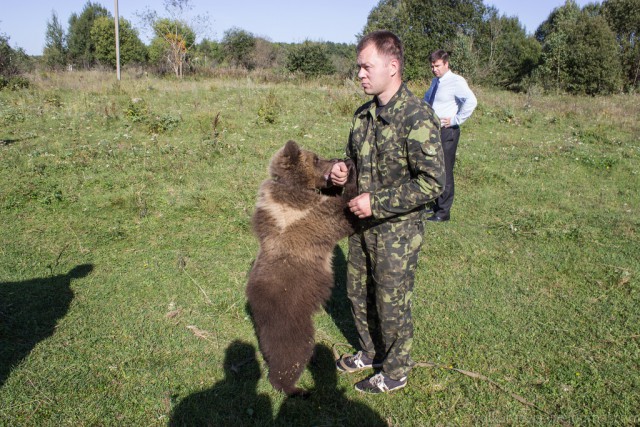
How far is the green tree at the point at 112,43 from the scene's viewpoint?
36.3 m

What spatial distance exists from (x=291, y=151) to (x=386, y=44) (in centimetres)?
123

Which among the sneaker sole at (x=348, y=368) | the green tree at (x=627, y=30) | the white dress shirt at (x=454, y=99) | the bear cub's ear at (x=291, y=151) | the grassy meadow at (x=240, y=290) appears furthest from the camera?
the green tree at (x=627, y=30)

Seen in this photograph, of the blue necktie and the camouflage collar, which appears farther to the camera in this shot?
the blue necktie

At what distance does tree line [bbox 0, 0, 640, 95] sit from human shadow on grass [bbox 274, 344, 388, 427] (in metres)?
21.0

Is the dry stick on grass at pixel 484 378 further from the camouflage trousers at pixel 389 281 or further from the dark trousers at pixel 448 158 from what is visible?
the dark trousers at pixel 448 158

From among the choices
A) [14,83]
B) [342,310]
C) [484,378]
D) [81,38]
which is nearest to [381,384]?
[484,378]

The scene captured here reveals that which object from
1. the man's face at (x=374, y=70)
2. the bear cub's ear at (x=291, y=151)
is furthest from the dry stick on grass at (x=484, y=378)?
the man's face at (x=374, y=70)

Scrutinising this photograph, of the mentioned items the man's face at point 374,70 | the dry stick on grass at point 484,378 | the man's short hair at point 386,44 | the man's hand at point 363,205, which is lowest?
the dry stick on grass at point 484,378

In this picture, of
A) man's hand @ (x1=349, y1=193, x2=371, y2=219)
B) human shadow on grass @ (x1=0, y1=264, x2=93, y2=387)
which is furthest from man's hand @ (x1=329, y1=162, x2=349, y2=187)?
human shadow on grass @ (x1=0, y1=264, x2=93, y2=387)

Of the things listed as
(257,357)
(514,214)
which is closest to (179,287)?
(257,357)

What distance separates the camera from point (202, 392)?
335cm

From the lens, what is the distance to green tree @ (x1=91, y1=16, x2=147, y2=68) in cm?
3628

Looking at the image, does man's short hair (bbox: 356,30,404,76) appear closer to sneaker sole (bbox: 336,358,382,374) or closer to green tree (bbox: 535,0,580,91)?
sneaker sole (bbox: 336,358,382,374)

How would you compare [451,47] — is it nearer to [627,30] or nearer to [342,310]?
[627,30]
